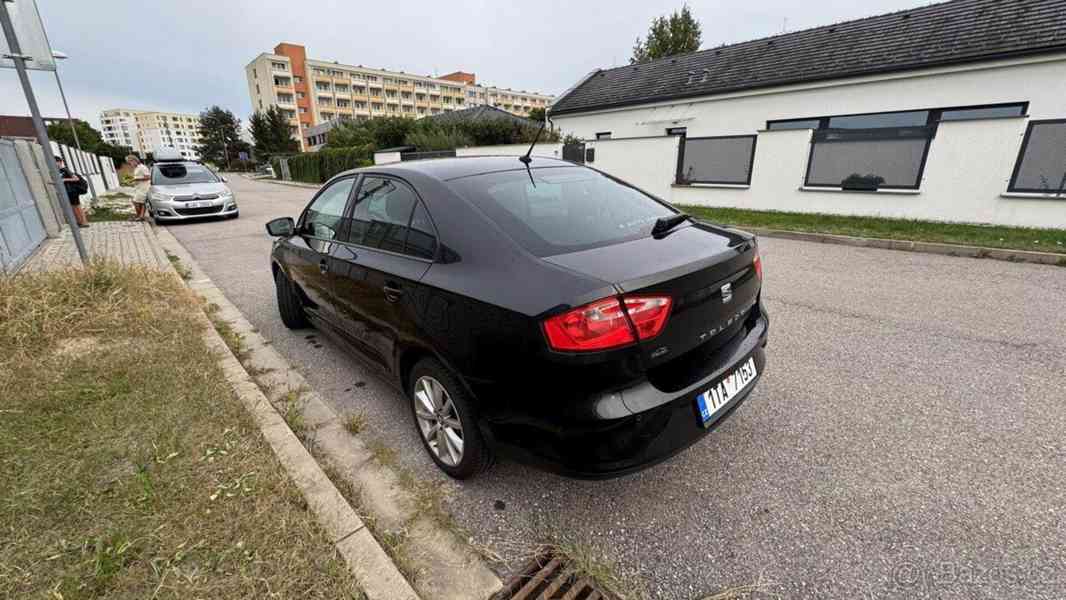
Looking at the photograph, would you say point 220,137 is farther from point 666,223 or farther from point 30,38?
point 666,223

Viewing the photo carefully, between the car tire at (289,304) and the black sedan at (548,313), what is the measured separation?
1.46m

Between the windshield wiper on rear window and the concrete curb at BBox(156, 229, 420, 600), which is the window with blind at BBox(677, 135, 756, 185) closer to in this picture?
the windshield wiper on rear window

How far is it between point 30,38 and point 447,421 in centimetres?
628

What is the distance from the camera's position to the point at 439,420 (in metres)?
2.32

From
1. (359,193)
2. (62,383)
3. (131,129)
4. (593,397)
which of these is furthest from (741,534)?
(131,129)

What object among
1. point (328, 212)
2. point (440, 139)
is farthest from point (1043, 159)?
point (440, 139)

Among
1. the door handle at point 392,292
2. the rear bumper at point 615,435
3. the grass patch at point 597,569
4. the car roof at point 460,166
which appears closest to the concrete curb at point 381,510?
the grass patch at point 597,569

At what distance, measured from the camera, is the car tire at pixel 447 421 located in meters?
2.07

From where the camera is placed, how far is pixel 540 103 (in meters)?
107

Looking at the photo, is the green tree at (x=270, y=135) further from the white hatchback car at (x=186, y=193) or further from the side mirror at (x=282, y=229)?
the side mirror at (x=282, y=229)

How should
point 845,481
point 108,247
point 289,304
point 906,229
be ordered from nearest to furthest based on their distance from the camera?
point 845,481
point 289,304
point 108,247
point 906,229

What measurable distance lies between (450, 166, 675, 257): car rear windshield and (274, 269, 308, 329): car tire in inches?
94.9

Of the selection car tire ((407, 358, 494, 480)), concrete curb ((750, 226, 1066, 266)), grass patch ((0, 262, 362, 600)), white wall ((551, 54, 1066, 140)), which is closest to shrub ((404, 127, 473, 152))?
white wall ((551, 54, 1066, 140))

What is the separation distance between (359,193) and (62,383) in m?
2.19
